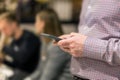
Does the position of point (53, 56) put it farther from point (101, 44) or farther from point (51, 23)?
point (101, 44)

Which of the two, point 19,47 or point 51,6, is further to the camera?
point 51,6

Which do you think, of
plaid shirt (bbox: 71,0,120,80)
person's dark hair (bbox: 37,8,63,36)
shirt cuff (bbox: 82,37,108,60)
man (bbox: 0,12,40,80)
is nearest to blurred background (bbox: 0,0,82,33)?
man (bbox: 0,12,40,80)

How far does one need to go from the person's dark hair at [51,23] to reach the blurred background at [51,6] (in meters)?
1.68

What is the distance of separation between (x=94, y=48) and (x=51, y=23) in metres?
1.64

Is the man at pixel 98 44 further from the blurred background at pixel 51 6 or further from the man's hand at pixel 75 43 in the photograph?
the blurred background at pixel 51 6

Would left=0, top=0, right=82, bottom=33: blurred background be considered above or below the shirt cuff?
above

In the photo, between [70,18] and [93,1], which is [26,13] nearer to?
[70,18]

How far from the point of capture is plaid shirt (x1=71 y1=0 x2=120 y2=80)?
4.55 ft

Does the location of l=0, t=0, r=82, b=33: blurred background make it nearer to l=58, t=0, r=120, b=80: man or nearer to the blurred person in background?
the blurred person in background

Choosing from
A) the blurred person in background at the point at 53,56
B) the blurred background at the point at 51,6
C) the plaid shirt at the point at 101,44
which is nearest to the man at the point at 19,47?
the blurred person in background at the point at 53,56

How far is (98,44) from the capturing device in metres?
1.40

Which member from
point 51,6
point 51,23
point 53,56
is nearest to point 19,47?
point 51,23

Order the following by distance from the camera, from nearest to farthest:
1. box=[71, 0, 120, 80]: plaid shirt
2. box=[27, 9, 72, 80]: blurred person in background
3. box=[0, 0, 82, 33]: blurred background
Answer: box=[71, 0, 120, 80]: plaid shirt
box=[27, 9, 72, 80]: blurred person in background
box=[0, 0, 82, 33]: blurred background

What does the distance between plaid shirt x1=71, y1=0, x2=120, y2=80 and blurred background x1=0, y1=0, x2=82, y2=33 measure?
327cm
